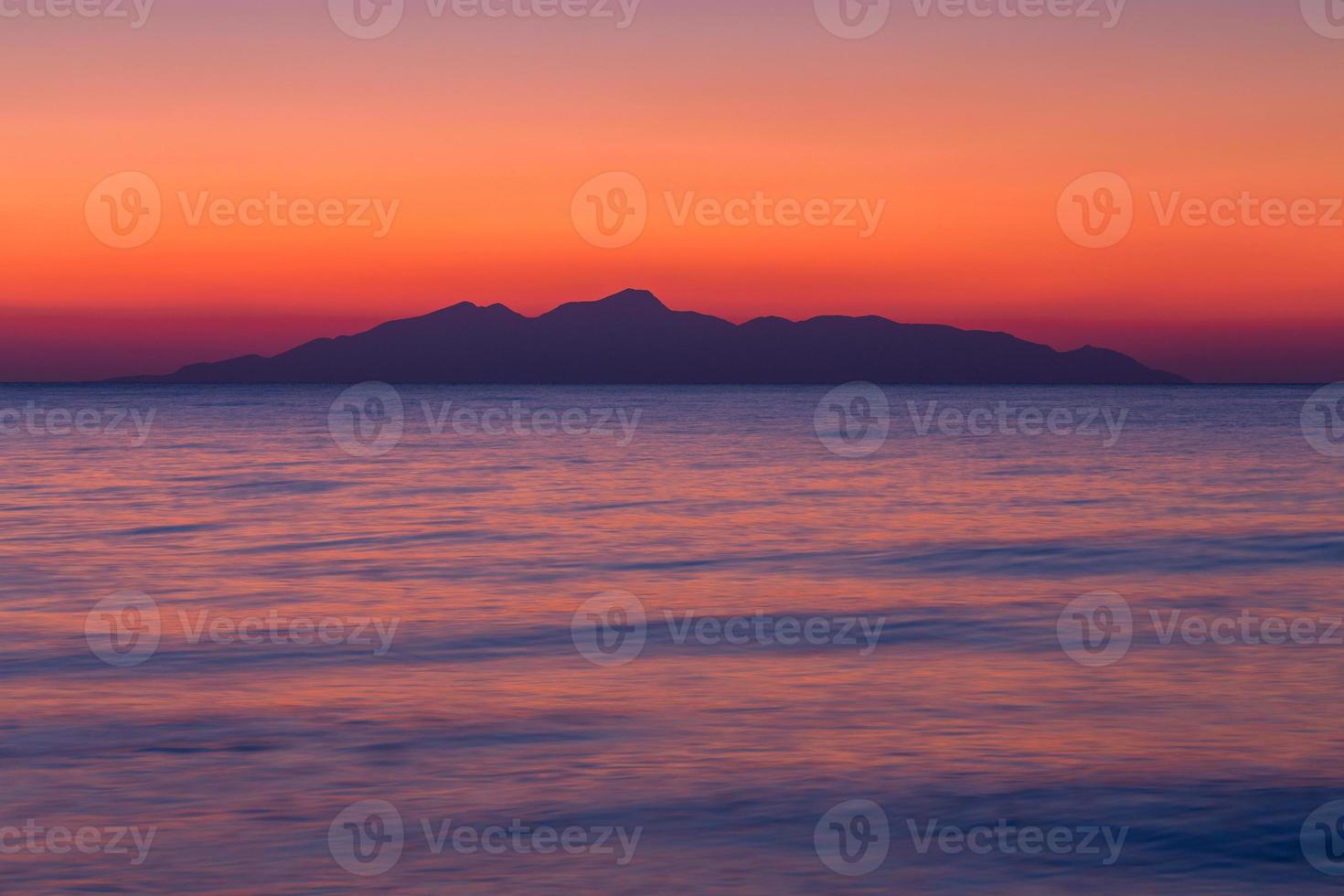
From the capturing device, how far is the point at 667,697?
10758mm

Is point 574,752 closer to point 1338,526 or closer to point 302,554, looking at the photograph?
point 302,554

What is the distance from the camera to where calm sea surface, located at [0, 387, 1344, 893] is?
7.36m

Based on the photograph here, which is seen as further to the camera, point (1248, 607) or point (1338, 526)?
point (1338, 526)

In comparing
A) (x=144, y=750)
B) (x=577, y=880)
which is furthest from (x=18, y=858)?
(x=577, y=880)

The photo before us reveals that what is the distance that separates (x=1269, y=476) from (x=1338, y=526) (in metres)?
13.0

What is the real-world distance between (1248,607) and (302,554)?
1306 centimetres

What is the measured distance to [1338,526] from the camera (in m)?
23.3

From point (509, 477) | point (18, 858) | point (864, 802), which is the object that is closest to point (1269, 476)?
point (509, 477)

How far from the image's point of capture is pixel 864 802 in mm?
8102

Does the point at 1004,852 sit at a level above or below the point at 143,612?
below

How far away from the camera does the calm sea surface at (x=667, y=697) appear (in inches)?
290

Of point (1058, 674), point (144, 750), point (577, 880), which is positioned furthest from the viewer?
point (1058, 674)

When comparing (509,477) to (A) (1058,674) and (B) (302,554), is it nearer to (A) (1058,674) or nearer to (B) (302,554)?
(B) (302,554)

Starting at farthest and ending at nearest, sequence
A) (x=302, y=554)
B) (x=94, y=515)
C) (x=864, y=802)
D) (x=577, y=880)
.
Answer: (x=94, y=515) < (x=302, y=554) < (x=864, y=802) < (x=577, y=880)
